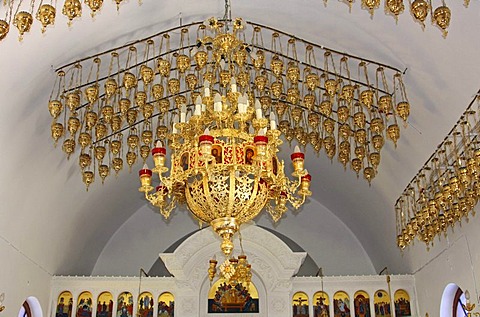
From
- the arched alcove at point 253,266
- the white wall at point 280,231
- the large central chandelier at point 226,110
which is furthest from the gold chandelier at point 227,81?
the white wall at point 280,231

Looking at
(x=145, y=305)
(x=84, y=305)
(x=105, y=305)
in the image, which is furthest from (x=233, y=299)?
(x=84, y=305)

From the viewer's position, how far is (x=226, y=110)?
22.1 feet

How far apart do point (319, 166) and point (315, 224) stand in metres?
2.66

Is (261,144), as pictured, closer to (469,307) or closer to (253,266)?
(469,307)

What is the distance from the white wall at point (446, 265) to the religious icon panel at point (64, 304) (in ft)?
24.0

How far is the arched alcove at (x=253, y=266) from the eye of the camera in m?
12.1

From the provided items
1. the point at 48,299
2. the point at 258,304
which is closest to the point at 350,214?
the point at 258,304

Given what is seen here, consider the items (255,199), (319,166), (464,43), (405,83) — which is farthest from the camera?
(319,166)

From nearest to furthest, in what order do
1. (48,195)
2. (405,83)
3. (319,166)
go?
1. (405,83)
2. (48,195)
3. (319,166)

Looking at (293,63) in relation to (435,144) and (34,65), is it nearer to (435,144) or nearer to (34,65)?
(435,144)

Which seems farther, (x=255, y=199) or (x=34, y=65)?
(x=34, y=65)

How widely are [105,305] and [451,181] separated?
302 inches

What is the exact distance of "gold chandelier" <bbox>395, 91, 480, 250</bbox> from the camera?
804 centimetres

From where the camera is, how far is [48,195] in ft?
36.9
